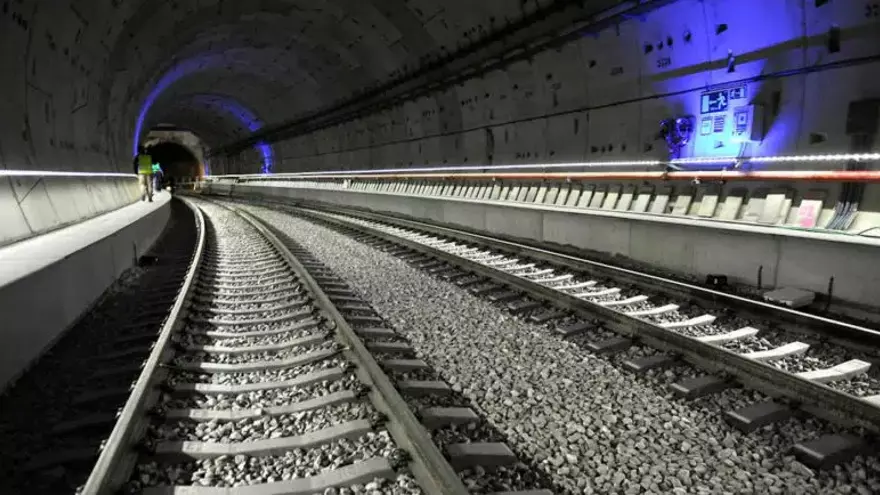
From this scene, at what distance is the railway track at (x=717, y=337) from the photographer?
130 inches

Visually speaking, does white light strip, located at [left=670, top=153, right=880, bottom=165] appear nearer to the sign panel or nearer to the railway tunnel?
the railway tunnel

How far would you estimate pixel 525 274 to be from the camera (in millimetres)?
7684

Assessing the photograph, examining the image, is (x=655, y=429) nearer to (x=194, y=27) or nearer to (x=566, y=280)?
(x=566, y=280)

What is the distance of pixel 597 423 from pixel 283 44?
20.5 meters

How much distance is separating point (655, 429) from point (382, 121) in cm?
1801

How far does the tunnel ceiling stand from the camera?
40.6ft

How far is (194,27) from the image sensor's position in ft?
54.0

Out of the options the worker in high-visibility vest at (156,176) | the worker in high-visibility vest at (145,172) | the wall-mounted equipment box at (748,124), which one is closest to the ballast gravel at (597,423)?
the wall-mounted equipment box at (748,124)

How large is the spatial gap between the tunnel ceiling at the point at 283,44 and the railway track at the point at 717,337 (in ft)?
20.1

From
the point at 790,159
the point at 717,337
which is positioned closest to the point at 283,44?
the point at 790,159

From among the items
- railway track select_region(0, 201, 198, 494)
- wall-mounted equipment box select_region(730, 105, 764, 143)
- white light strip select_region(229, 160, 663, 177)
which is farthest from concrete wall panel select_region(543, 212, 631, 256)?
railway track select_region(0, 201, 198, 494)

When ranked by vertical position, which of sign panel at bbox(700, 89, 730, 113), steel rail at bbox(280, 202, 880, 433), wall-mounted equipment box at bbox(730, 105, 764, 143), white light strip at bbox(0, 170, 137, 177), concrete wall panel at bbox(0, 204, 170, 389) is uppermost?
sign panel at bbox(700, 89, 730, 113)

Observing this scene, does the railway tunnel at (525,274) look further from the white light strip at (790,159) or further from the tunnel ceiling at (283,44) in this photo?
the tunnel ceiling at (283,44)

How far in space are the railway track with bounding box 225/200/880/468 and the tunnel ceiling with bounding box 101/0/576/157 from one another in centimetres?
612
